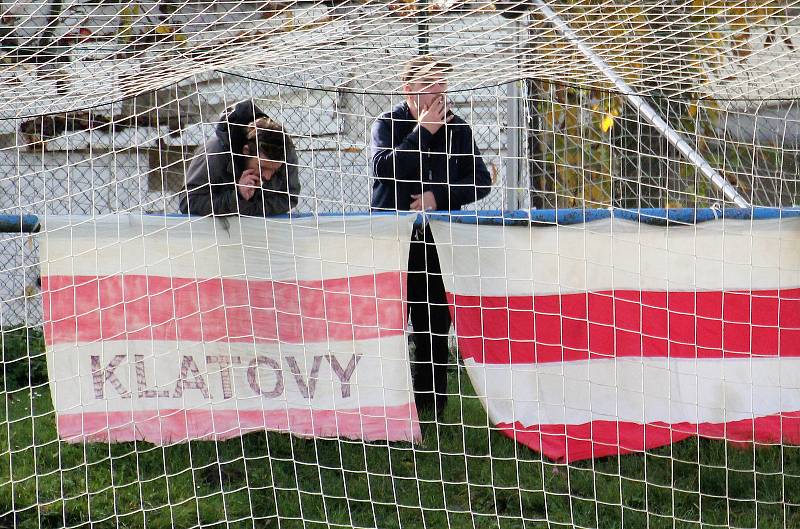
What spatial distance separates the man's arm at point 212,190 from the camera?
182 inches

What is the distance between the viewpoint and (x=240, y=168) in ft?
15.6

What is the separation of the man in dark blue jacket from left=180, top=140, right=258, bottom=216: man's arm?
24.3 inches

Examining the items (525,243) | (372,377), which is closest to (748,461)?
(525,243)

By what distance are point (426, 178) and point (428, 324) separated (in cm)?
75

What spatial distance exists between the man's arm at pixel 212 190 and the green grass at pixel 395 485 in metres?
1.03

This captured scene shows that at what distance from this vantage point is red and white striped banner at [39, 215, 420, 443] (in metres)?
4.57

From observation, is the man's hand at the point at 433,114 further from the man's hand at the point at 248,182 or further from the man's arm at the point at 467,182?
the man's hand at the point at 248,182

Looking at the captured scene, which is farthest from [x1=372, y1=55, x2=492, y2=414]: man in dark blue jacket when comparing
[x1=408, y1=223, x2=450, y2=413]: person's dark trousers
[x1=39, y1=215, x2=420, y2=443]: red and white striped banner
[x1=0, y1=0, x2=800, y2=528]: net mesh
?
[x1=39, y1=215, x2=420, y2=443]: red and white striped banner

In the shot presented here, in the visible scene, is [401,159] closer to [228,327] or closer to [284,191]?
[284,191]

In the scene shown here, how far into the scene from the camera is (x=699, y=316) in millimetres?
4617

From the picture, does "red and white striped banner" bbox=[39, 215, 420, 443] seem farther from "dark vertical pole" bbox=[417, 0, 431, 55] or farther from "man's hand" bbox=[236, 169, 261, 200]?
"dark vertical pole" bbox=[417, 0, 431, 55]

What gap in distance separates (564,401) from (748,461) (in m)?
0.86

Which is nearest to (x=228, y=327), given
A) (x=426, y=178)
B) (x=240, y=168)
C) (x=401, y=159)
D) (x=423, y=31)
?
(x=240, y=168)

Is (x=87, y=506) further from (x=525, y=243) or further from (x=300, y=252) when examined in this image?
(x=525, y=243)
